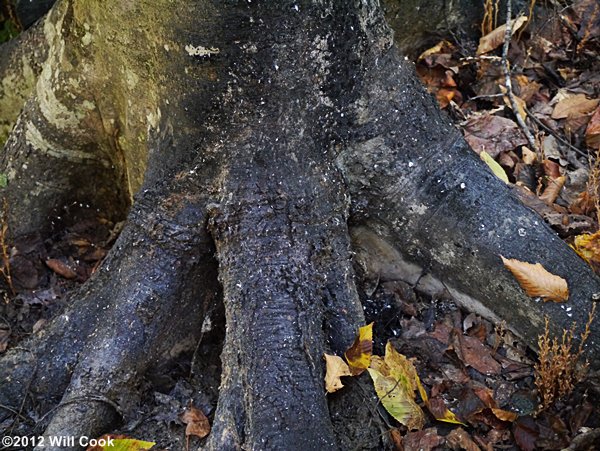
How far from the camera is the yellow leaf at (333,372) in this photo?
7.88 feet

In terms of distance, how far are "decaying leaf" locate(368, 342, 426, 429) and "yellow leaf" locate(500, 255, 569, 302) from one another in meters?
0.59

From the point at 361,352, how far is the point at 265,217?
2.02 ft

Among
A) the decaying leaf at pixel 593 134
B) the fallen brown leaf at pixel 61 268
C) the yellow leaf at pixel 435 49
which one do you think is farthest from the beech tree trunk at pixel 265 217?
the yellow leaf at pixel 435 49

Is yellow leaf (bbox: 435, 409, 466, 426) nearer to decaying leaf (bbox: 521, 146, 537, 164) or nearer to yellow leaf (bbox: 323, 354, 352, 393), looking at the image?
yellow leaf (bbox: 323, 354, 352, 393)

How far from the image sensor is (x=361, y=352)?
99.1 inches

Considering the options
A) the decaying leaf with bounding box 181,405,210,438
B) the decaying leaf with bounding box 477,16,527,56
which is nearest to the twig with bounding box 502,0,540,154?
the decaying leaf with bounding box 477,16,527,56

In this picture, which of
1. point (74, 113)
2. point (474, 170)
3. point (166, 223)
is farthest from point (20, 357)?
point (474, 170)

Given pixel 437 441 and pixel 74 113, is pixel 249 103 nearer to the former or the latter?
pixel 74 113

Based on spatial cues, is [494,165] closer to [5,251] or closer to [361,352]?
[361,352]

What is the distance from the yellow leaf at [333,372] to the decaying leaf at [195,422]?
0.52m

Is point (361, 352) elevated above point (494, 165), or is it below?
above

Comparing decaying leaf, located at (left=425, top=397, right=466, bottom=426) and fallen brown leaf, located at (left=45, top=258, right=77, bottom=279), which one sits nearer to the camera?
decaying leaf, located at (left=425, top=397, right=466, bottom=426)
